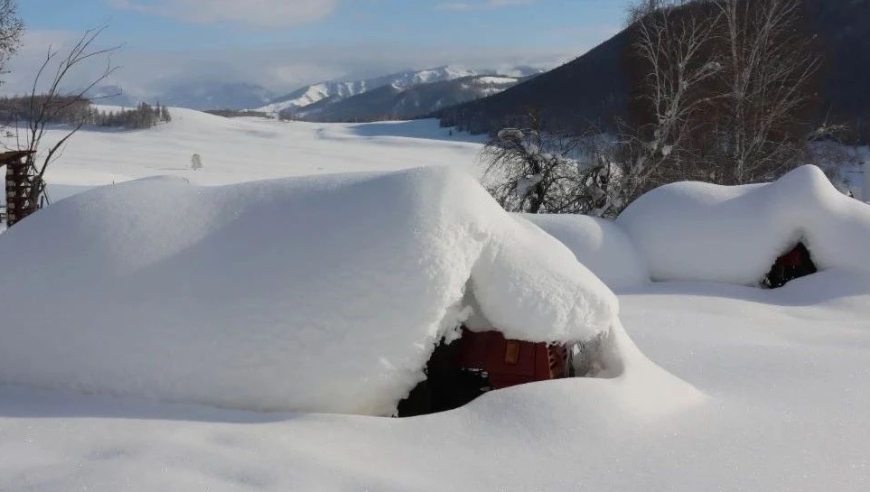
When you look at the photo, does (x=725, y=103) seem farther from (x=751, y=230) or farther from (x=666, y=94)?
(x=751, y=230)

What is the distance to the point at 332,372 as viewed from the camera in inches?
178

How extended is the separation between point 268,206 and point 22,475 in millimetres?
2184

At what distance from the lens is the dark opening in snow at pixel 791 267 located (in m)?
11.9

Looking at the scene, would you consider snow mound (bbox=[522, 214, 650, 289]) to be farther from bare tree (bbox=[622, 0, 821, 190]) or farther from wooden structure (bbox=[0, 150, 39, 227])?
wooden structure (bbox=[0, 150, 39, 227])

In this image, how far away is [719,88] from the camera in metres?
21.5

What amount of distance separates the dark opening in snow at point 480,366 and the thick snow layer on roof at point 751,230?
747 centimetres

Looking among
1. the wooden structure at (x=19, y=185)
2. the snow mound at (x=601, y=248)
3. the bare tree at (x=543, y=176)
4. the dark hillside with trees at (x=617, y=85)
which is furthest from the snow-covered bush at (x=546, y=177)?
the dark hillside with trees at (x=617, y=85)

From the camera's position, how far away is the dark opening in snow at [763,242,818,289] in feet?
39.0

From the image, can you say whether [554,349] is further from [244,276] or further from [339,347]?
[244,276]

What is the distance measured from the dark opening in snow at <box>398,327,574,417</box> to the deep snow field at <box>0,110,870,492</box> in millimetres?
201

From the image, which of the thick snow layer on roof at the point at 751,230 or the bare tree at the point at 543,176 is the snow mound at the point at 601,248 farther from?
the bare tree at the point at 543,176

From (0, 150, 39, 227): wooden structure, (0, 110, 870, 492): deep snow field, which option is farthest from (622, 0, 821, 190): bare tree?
(0, 110, 870, 492): deep snow field

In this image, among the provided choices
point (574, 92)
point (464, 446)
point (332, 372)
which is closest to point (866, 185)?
point (464, 446)

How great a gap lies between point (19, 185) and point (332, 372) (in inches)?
477
